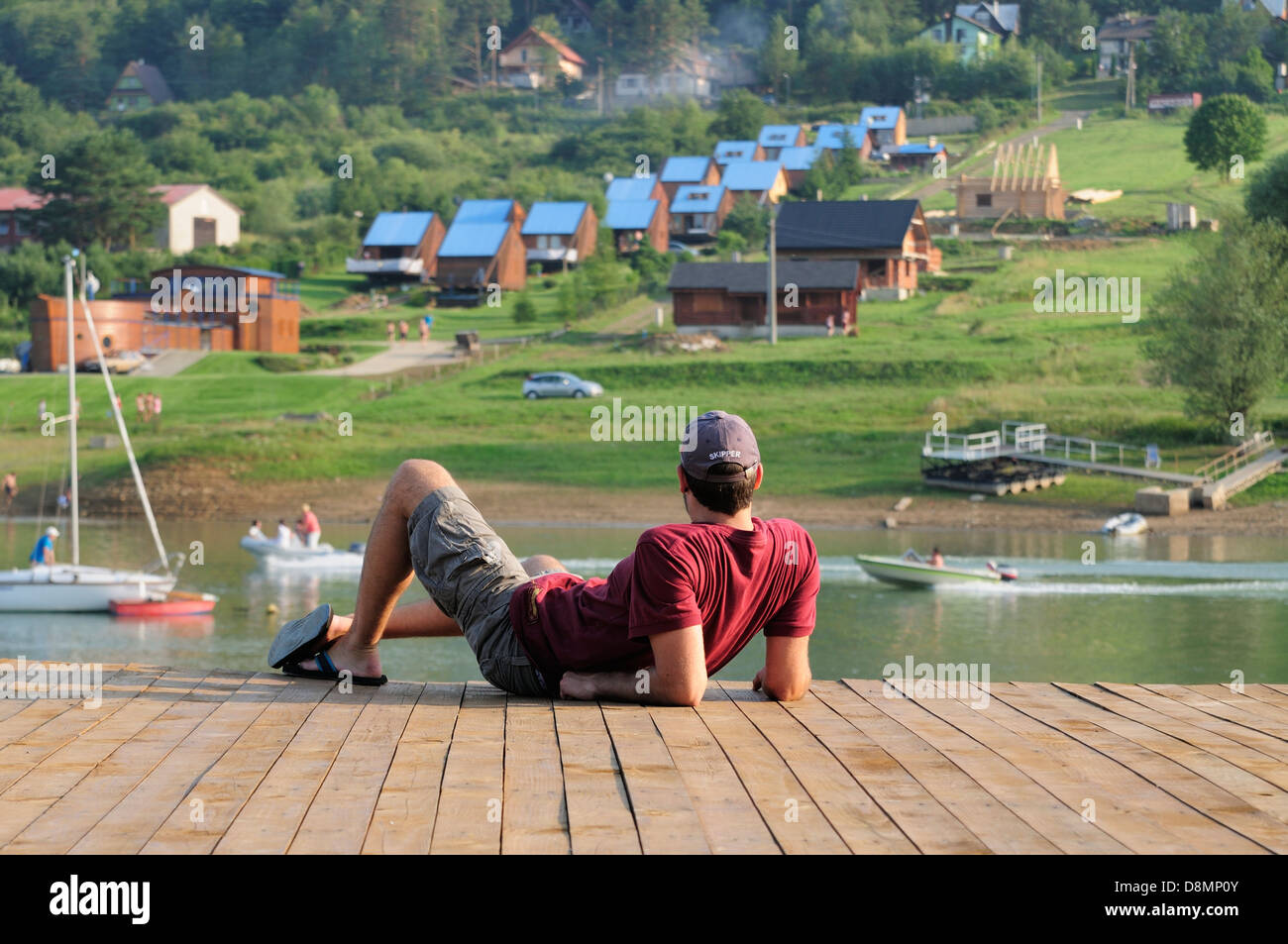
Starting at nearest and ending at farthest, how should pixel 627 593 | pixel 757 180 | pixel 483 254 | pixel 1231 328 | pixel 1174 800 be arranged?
1. pixel 1174 800
2. pixel 627 593
3. pixel 1231 328
4. pixel 483 254
5. pixel 757 180

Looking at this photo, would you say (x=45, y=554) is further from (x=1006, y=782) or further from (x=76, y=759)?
(x=1006, y=782)

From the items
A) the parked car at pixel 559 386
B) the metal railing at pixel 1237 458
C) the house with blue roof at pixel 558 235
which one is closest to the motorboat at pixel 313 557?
the parked car at pixel 559 386

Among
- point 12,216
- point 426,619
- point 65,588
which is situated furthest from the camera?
point 12,216

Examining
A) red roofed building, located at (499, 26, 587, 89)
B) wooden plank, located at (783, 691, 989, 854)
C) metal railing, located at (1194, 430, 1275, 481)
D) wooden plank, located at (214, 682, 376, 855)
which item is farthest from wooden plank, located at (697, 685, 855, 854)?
red roofed building, located at (499, 26, 587, 89)

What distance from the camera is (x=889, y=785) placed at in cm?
547

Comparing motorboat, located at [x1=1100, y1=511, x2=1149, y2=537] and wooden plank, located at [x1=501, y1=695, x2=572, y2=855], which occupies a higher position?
wooden plank, located at [x1=501, y1=695, x2=572, y2=855]

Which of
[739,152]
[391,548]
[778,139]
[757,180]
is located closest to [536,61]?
[778,139]

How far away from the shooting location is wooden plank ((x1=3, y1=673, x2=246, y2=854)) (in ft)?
15.1

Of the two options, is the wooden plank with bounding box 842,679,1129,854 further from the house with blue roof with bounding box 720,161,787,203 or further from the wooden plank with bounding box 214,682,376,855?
the house with blue roof with bounding box 720,161,787,203

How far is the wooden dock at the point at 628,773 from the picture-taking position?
4695 millimetres

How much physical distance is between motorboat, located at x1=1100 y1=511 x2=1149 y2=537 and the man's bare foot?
32.9 meters

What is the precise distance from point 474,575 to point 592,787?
1.87 m
